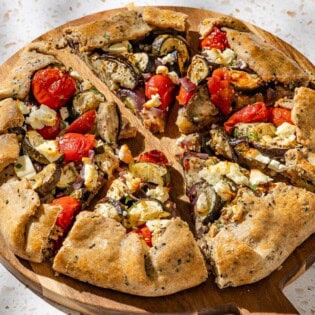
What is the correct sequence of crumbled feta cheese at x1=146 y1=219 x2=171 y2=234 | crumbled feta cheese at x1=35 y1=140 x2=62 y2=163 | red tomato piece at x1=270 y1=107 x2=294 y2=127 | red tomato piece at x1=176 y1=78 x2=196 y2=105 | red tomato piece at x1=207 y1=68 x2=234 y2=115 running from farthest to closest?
red tomato piece at x1=176 y1=78 x2=196 y2=105
red tomato piece at x1=207 y1=68 x2=234 y2=115
red tomato piece at x1=270 y1=107 x2=294 y2=127
crumbled feta cheese at x1=35 y1=140 x2=62 y2=163
crumbled feta cheese at x1=146 y1=219 x2=171 y2=234

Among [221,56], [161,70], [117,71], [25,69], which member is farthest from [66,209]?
[221,56]

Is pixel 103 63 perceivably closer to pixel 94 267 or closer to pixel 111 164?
pixel 111 164

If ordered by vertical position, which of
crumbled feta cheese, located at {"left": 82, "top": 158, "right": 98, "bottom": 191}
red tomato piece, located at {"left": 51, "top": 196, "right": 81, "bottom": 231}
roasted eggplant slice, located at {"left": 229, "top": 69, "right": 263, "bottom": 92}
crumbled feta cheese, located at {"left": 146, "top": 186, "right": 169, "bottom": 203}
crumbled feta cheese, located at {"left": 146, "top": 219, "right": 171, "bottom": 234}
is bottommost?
crumbled feta cheese, located at {"left": 146, "top": 219, "right": 171, "bottom": 234}

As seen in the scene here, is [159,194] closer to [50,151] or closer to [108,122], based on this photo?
[108,122]

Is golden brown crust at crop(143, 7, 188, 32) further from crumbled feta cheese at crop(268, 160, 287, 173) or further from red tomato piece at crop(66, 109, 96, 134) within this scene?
crumbled feta cheese at crop(268, 160, 287, 173)

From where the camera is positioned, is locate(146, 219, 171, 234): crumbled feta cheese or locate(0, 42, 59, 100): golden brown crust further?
locate(0, 42, 59, 100): golden brown crust

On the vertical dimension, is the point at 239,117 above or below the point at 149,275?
above

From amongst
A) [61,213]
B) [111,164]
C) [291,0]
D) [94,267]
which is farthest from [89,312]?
[291,0]

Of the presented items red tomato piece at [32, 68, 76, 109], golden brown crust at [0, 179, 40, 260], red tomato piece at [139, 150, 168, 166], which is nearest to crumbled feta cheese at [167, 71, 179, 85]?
red tomato piece at [139, 150, 168, 166]
